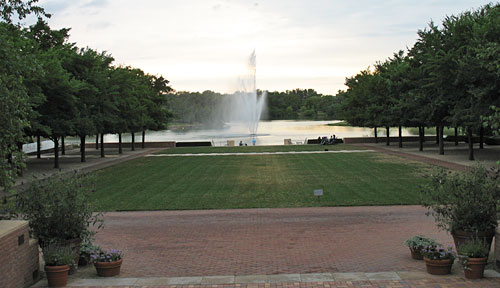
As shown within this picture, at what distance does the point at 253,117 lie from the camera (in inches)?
3194

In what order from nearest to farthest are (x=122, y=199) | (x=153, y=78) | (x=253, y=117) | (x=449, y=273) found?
(x=449, y=273) < (x=122, y=199) < (x=153, y=78) < (x=253, y=117)

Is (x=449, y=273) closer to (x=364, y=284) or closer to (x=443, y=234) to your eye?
(x=364, y=284)

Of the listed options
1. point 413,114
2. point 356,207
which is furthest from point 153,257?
point 413,114

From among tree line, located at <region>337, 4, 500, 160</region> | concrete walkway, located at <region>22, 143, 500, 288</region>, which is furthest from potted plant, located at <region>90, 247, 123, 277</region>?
tree line, located at <region>337, 4, 500, 160</region>

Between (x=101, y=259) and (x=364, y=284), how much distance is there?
5.00 m

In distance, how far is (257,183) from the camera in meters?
25.6

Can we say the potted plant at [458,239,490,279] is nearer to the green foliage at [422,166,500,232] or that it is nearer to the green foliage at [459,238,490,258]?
the green foliage at [459,238,490,258]

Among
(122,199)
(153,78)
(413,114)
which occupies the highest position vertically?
(153,78)

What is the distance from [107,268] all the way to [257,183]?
16228mm

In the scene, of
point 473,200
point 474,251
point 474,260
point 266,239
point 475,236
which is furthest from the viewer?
point 266,239

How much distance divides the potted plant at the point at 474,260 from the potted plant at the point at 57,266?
23.6 ft

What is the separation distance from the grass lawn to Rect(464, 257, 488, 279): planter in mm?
9884

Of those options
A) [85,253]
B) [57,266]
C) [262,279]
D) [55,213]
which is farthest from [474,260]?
[55,213]

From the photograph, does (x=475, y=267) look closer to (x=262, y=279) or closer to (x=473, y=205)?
(x=473, y=205)
